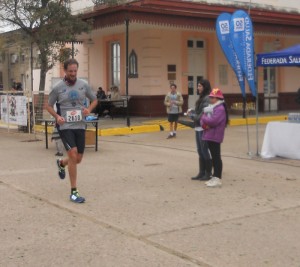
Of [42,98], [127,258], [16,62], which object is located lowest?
[127,258]

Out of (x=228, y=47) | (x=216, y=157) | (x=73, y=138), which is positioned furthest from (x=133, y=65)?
(x=73, y=138)

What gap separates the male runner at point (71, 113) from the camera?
699cm

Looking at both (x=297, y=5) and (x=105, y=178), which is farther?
(x=297, y=5)

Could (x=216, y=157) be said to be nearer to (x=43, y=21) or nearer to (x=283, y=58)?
(x=283, y=58)

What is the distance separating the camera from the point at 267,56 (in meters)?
11.5

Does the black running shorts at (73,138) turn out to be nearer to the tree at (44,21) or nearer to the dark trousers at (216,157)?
the dark trousers at (216,157)

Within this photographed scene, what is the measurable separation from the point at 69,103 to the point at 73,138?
1.54ft

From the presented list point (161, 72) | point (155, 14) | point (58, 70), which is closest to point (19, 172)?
point (155, 14)

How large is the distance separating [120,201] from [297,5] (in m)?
22.2

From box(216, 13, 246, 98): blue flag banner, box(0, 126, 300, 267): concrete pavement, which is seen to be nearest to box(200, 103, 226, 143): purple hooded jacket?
box(0, 126, 300, 267): concrete pavement

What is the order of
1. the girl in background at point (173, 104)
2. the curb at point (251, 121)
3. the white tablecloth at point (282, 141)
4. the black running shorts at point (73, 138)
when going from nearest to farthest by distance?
the black running shorts at point (73, 138), the white tablecloth at point (282, 141), the girl in background at point (173, 104), the curb at point (251, 121)

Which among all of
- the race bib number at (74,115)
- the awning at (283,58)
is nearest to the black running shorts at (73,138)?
the race bib number at (74,115)

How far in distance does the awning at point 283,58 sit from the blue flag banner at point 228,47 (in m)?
0.51

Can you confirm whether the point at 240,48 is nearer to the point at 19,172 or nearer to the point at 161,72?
the point at 19,172
